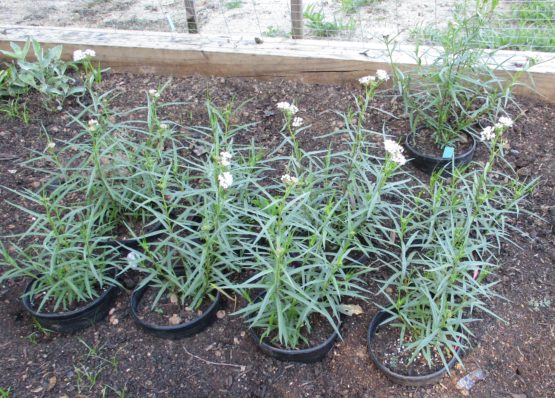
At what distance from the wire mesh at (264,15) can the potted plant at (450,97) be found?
1.35m

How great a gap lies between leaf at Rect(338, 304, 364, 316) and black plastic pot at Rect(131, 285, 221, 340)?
499mm

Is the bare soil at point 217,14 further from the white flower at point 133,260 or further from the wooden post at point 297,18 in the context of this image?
the white flower at point 133,260

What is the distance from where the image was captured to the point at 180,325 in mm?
2129

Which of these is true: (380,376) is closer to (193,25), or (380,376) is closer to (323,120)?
(323,120)

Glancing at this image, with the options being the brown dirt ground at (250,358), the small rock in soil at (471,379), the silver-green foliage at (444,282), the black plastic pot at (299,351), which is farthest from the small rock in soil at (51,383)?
the small rock in soil at (471,379)

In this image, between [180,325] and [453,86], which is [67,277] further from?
[453,86]

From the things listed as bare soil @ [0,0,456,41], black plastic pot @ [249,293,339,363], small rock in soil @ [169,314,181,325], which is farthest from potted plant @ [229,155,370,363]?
bare soil @ [0,0,456,41]

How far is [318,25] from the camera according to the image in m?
4.29

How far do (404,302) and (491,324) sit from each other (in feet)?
1.21

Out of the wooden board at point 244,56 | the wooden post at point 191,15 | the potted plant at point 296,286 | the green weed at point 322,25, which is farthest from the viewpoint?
the green weed at point 322,25

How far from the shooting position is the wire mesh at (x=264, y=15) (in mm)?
4289

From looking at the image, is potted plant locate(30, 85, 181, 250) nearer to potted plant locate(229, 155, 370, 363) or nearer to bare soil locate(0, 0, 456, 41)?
potted plant locate(229, 155, 370, 363)

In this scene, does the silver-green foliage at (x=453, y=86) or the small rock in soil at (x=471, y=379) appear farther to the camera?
the silver-green foliage at (x=453, y=86)

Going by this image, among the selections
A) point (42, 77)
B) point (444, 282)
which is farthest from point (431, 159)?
point (42, 77)
